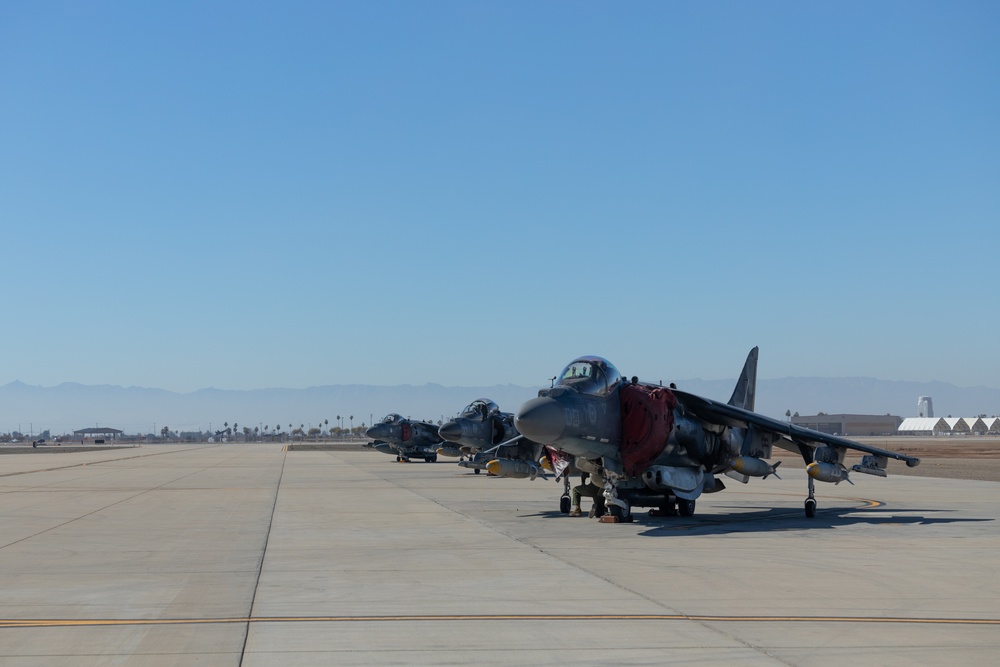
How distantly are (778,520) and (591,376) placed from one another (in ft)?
19.5

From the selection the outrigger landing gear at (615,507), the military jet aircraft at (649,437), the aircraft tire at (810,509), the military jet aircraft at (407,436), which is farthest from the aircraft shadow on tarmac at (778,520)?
the military jet aircraft at (407,436)

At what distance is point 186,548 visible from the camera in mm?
15852

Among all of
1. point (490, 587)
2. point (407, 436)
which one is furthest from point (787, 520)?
point (407, 436)

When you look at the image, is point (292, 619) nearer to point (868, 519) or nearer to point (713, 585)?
point (713, 585)

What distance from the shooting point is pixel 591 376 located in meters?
20.6

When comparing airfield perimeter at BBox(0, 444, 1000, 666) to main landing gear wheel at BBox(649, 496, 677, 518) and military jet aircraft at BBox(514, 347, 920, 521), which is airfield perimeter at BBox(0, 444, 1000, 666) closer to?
main landing gear wheel at BBox(649, 496, 677, 518)

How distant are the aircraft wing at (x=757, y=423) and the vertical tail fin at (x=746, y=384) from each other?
4548 millimetres

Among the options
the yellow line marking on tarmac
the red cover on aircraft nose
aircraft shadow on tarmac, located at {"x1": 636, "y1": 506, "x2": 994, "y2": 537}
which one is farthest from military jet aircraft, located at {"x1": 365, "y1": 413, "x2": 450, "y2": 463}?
the yellow line marking on tarmac

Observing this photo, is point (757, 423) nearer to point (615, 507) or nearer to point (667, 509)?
point (667, 509)

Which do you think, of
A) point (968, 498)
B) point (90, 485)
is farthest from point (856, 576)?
point (90, 485)

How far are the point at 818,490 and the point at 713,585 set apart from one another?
24.5 meters

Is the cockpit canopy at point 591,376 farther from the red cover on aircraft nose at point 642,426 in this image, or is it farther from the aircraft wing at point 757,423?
the aircraft wing at point 757,423

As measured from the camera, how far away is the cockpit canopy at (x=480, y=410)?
39.8 metres

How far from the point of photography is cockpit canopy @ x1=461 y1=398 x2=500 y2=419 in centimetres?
3984
